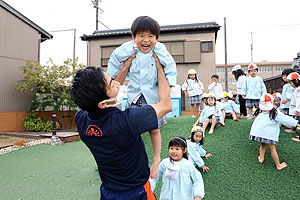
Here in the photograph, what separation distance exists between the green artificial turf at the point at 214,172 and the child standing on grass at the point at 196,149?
191mm

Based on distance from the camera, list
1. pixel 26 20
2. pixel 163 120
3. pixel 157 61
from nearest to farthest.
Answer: pixel 157 61 < pixel 163 120 < pixel 26 20

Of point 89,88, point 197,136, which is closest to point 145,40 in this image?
point 89,88

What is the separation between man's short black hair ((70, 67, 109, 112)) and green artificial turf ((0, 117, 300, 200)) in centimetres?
316

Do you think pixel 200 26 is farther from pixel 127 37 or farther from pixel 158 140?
pixel 158 140

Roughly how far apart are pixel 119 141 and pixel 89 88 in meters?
0.34

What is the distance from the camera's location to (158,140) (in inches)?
66.8

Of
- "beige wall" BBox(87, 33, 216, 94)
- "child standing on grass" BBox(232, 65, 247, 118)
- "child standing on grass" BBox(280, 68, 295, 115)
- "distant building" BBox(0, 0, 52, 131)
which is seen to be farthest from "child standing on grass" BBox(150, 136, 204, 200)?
"beige wall" BBox(87, 33, 216, 94)

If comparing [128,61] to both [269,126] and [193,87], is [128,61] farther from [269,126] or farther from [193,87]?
Result: [193,87]

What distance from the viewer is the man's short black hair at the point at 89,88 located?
123 centimetres

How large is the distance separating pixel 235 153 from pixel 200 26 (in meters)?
11.3

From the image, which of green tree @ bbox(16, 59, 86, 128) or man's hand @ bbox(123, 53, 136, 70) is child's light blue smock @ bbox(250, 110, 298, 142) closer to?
man's hand @ bbox(123, 53, 136, 70)

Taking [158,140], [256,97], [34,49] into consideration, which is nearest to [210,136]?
[256,97]

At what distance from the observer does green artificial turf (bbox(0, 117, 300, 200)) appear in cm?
386

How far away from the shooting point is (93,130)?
1.31 m
